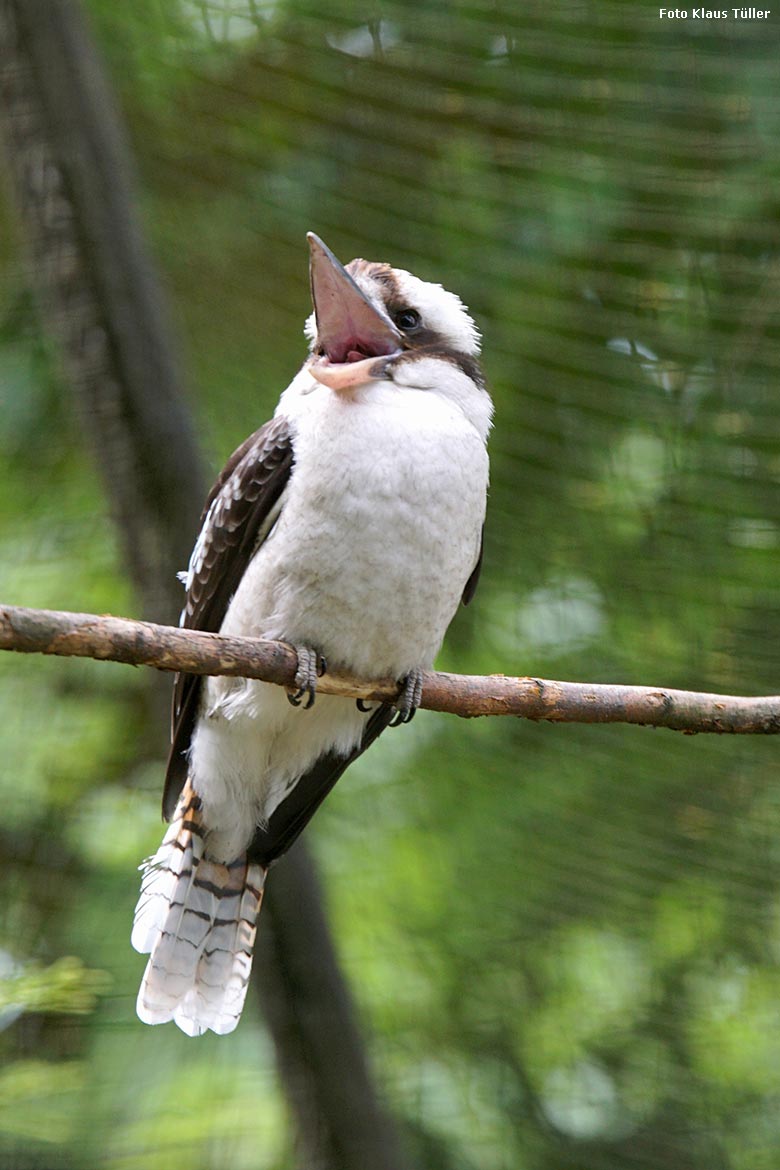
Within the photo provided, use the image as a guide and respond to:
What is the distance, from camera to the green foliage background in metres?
1.77

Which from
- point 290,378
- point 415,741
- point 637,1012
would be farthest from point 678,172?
point 637,1012

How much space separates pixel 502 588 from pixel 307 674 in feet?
2.36

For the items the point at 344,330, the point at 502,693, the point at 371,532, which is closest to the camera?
the point at 502,693

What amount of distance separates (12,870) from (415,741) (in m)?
0.72

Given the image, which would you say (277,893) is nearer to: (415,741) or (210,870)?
(210,870)

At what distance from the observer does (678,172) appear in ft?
5.69

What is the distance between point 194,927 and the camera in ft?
6.28

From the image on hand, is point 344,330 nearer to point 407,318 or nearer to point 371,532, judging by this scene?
point 407,318

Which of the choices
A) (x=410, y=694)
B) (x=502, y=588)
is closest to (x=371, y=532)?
(x=410, y=694)

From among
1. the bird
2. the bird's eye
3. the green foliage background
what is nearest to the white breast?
the bird

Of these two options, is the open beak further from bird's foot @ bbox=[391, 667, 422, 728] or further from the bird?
A: bird's foot @ bbox=[391, 667, 422, 728]

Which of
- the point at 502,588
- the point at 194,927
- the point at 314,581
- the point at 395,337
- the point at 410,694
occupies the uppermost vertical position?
the point at 395,337

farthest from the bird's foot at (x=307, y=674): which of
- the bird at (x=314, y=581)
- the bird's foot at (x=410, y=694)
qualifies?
the bird's foot at (x=410, y=694)

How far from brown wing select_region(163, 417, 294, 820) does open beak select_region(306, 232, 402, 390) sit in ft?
0.37
